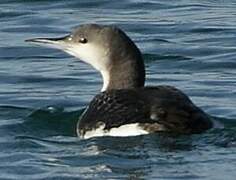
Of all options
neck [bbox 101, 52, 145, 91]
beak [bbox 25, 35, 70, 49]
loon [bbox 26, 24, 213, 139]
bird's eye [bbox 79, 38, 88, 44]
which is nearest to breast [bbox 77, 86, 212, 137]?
loon [bbox 26, 24, 213, 139]

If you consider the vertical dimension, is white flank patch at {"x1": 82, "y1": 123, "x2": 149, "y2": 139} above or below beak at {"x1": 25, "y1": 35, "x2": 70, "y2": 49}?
below

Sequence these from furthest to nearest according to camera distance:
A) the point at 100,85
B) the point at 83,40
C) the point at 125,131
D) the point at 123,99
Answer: the point at 100,85 < the point at 83,40 < the point at 123,99 < the point at 125,131

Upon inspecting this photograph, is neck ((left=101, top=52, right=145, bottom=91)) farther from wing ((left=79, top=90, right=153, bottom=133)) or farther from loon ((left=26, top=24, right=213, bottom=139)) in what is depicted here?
wing ((left=79, top=90, right=153, bottom=133))

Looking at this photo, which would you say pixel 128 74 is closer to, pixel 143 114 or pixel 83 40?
pixel 83 40

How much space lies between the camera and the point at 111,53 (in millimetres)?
14234

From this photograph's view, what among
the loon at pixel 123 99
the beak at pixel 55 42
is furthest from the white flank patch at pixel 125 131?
the beak at pixel 55 42

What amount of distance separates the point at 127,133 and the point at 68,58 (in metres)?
5.95

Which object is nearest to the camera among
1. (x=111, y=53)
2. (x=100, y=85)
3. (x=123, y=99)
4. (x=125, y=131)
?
(x=125, y=131)

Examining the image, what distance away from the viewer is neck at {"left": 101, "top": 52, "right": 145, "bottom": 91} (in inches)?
555

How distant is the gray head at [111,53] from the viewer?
Result: 46.2ft

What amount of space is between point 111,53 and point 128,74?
0.28 meters

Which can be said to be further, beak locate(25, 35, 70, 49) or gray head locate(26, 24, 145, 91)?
beak locate(25, 35, 70, 49)

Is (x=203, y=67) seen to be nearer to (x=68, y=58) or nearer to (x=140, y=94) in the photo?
(x=68, y=58)

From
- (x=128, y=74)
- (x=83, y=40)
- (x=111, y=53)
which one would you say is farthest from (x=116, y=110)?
(x=83, y=40)
